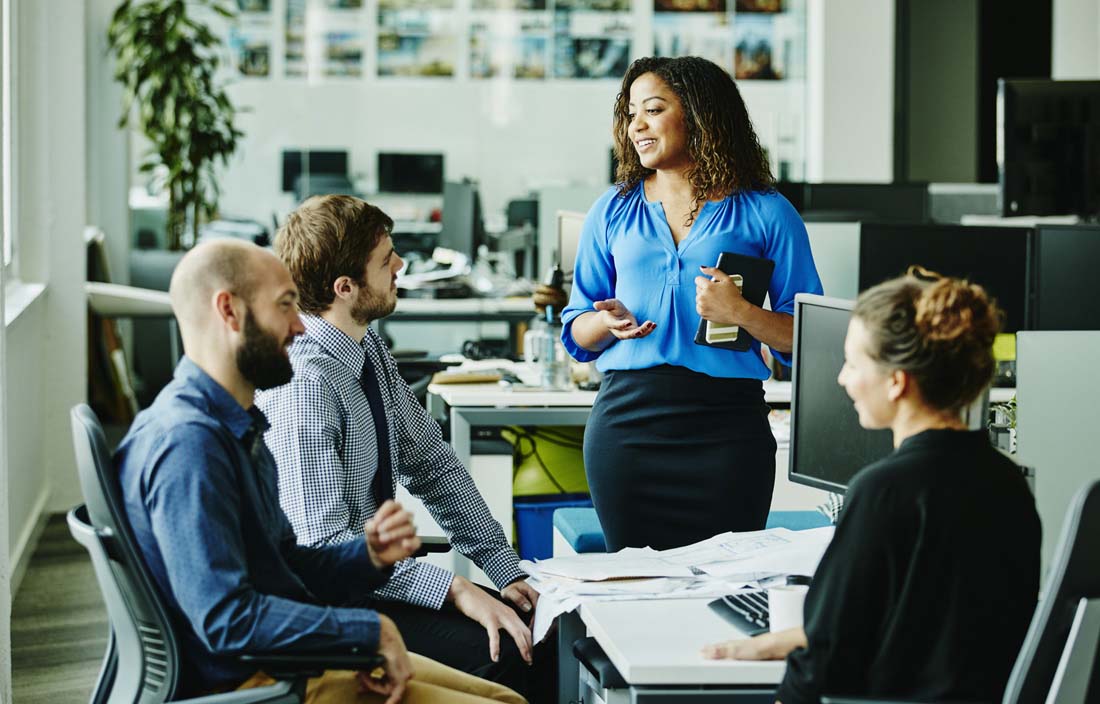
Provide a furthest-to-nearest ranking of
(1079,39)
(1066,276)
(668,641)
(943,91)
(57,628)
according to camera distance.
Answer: (943,91) < (1079,39) < (57,628) < (1066,276) < (668,641)

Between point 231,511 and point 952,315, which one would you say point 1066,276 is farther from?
point 231,511

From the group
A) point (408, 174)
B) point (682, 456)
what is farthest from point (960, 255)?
point (408, 174)

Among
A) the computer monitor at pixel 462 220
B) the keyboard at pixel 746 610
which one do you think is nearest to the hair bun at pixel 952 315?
the keyboard at pixel 746 610

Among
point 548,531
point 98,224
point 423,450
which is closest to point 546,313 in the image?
point 548,531

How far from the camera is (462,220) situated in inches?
263

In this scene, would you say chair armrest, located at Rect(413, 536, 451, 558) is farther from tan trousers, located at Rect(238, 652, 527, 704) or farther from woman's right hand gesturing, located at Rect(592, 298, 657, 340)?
woman's right hand gesturing, located at Rect(592, 298, 657, 340)

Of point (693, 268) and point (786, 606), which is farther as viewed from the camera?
point (693, 268)

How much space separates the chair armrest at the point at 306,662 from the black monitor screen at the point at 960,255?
2.65 m

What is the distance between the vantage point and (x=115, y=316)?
6.70 meters

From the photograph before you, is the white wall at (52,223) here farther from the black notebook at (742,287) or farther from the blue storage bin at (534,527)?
the black notebook at (742,287)

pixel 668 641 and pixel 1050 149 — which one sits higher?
pixel 1050 149

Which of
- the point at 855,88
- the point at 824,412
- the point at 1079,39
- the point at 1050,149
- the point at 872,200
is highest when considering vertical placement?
the point at 1079,39

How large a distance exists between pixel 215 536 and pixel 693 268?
4.12 feet

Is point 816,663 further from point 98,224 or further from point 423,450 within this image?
point 98,224
